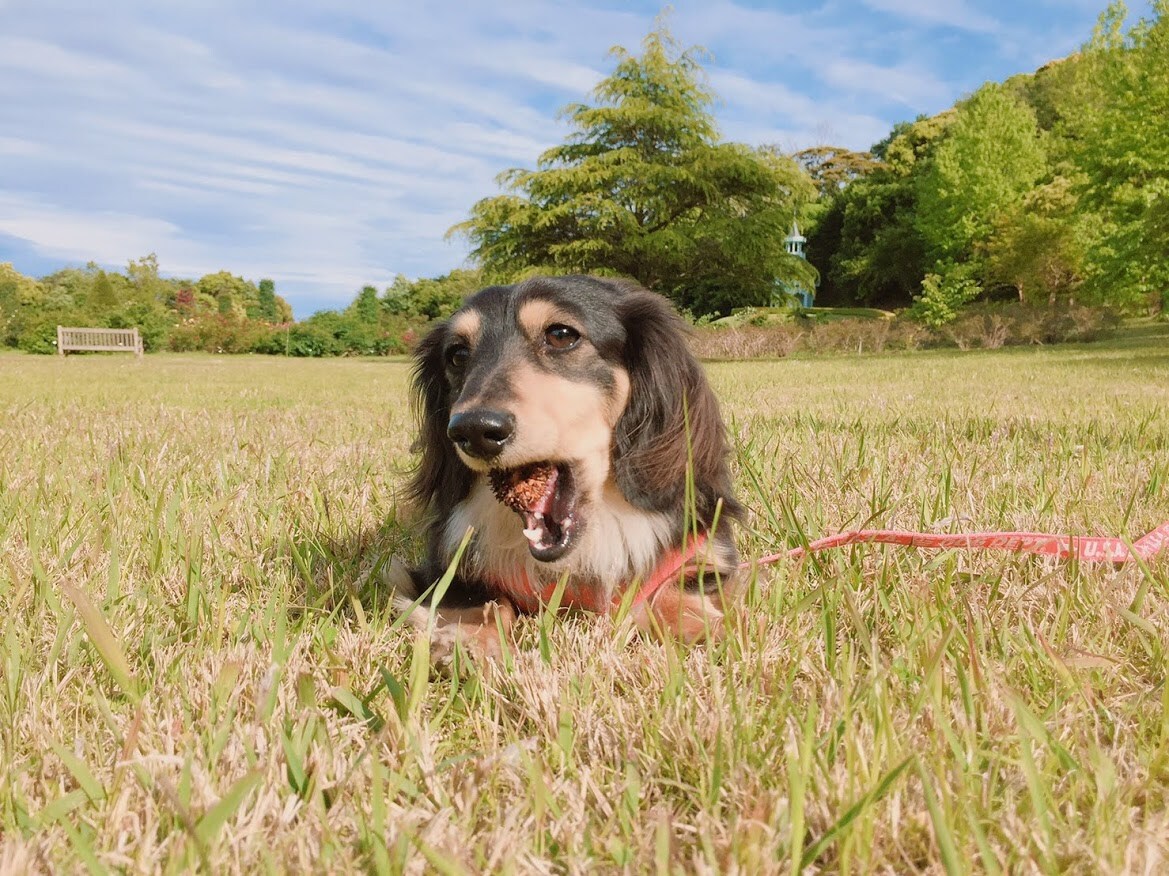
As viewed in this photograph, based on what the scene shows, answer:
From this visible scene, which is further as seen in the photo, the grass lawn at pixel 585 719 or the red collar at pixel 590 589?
the red collar at pixel 590 589

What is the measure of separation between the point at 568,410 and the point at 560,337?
1.08ft

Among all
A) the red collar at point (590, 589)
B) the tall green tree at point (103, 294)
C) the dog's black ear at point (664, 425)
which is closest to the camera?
the red collar at point (590, 589)

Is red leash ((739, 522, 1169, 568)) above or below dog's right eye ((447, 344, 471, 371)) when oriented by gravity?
below

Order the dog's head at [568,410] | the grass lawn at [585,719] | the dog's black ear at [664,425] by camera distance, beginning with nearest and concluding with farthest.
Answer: the grass lawn at [585,719], the dog's head at [568,410], the dog's black ear at [664,425]

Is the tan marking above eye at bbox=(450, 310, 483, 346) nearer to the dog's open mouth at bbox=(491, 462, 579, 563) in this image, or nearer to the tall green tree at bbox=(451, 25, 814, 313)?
the dog's open mouth at bbox=(491, 462, 579, 563)

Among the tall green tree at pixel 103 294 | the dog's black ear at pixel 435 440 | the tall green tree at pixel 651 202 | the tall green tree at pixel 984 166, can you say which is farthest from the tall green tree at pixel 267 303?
the dog's black ear at pixel 435 440

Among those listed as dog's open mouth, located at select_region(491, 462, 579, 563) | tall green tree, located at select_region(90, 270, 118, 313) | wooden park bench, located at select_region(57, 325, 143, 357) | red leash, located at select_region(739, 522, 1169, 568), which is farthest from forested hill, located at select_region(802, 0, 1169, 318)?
tall green tree, located at select_region(90, 270, 118, 313)

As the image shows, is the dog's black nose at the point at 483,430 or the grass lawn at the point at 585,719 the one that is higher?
the dog's black nose at the point at 483,430

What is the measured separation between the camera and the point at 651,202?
1160 inches

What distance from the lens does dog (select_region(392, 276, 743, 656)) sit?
6.92 ft

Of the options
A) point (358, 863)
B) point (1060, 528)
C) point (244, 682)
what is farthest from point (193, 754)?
point (1060, 528)

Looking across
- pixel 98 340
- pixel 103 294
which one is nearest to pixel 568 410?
pixel 98 340

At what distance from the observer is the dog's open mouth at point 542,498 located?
2129 mm

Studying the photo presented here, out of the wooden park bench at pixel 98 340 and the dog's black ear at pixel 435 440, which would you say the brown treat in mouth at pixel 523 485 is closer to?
the dog's black ear at pixel 435 440
